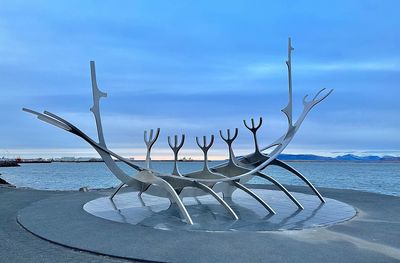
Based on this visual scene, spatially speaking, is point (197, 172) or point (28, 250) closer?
point (28, 250)

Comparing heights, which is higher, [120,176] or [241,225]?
[120,176]

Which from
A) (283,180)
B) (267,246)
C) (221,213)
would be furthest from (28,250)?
(283,180)

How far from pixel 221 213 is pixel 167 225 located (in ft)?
8.29

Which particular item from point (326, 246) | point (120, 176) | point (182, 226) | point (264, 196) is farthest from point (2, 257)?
point (264, 196)

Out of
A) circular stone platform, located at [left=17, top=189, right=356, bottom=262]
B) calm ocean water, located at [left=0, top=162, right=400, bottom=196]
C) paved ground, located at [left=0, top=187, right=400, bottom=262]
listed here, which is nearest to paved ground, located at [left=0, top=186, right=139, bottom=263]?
paved ground, located at [left=0, top=187, right=400, bottom=262]

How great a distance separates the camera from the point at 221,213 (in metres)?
12.2

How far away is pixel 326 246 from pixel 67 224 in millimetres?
6022

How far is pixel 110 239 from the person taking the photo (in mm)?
8508

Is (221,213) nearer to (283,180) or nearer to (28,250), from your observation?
(28,250)

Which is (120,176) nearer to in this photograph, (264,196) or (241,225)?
(241,225)

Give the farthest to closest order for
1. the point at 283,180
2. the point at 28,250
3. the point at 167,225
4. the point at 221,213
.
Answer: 1. the point at 283,180
2. the point at 221,213
3. the point at 167,225
4. the point at 28,250

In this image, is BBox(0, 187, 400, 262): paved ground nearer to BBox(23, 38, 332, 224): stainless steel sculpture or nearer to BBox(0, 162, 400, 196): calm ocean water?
BBox(23, 38, 332, 224): stainless steel sculpture

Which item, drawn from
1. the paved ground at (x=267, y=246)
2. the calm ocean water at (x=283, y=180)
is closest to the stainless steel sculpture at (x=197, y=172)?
the paved ground at (x=267, y=246)

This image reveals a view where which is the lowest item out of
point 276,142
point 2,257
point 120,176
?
point 2,257
